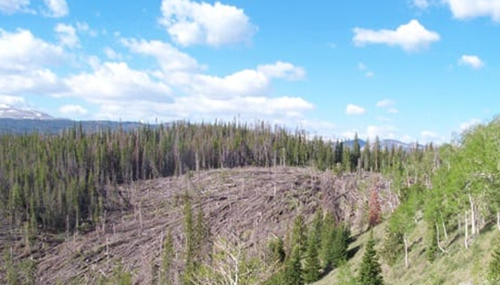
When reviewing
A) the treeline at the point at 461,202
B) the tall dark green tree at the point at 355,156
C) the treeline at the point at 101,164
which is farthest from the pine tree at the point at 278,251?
the tall dark green tree at the point at 355,156

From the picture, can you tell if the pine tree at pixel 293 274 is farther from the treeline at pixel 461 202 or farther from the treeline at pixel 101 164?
the treeline at pixel 101 164

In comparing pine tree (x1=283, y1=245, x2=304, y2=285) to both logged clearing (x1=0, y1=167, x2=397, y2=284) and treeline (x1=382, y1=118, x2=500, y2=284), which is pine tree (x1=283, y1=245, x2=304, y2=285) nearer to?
treeline (x1=382, y1=118, x2=500, y2=284)

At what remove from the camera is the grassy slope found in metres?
43.2

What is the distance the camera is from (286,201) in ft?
476

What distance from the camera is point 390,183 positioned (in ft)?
458

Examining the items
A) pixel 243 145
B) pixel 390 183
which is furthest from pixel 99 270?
pixel 243 145

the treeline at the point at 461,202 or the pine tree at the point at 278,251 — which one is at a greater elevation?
the treeline at the point at 461,202

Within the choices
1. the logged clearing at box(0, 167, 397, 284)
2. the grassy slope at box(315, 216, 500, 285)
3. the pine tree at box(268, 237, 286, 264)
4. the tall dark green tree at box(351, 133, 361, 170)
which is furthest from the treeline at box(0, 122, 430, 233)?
the grassy slope at box(315, 216, 500, 285)

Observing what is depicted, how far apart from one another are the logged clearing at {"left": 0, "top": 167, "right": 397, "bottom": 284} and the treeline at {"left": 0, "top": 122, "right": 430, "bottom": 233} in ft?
22.4

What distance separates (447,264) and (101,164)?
143 metres

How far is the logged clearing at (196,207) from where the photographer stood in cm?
11856

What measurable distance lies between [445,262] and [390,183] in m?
90.4

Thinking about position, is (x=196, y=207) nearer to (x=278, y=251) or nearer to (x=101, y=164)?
(x=101, y=164)

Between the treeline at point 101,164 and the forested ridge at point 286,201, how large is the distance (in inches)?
16.1
